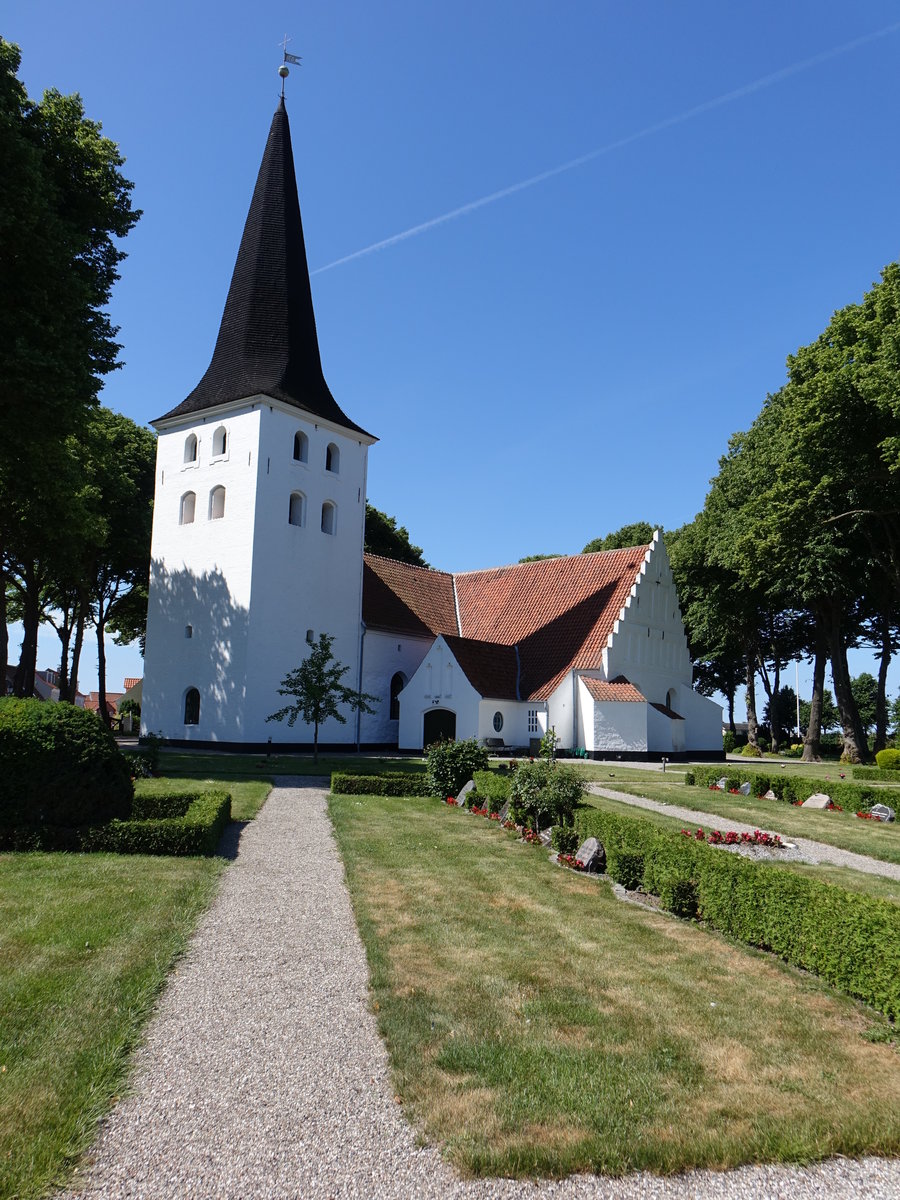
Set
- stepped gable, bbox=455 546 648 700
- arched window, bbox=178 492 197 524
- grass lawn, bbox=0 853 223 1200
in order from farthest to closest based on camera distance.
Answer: stepped gable, bbox=455 546 648 700 → arched window, bbox=178 492 197 524 → grass lawn, bbox=0 853 223 1200

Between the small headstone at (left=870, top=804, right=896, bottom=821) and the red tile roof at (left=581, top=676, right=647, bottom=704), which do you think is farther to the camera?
the red tile roof at (left=581, top=676, right=647, bottom=704)

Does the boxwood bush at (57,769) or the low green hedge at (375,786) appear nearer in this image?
the boxwood bush at (57,769)

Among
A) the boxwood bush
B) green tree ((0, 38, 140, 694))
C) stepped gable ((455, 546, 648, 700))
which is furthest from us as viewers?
stepped gable ((455, 546, 648, 700))

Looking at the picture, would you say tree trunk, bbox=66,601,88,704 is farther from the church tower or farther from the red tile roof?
the red tile roof

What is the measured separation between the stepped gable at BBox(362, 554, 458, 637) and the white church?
0.23 m

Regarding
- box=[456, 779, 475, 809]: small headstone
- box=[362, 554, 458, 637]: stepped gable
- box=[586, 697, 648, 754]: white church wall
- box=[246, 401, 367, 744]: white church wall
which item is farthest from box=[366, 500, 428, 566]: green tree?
box=[456, 779, 475, 809]: small headstone

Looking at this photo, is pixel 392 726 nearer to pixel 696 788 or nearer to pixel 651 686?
pixel 651 686

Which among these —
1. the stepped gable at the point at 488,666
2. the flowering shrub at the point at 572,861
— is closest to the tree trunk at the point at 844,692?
the stepped gable at the point at 488,666

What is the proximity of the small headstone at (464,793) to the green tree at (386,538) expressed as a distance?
3309cm

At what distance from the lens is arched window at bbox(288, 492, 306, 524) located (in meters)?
34.1

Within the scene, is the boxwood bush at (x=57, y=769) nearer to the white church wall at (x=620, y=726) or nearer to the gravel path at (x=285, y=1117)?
the gravel path at (x=285, y=1117)

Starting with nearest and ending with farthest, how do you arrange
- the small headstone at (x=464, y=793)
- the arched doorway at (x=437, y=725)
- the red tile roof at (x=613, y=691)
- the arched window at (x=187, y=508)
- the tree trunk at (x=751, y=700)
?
the small headstone at (x=464, y=793) → the red tile roof at (x=613, y=691) → the arched window at (x=187, y=508) → the arched doorway at (x=437, y=725) → the tree trunk at (x=751, y=700)

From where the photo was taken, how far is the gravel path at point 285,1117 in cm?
376

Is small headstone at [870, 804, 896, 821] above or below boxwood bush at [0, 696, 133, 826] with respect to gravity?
below
